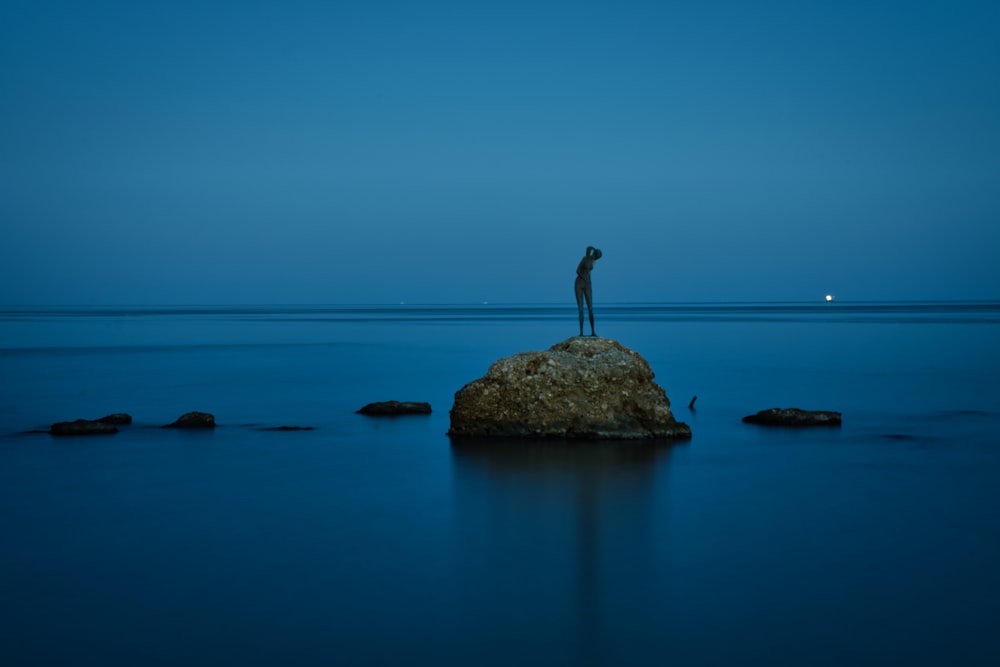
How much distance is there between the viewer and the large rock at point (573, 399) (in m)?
17.1

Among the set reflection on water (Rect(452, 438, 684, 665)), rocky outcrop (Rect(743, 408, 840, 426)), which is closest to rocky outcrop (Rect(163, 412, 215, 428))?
reflection on water (Rect(452, 438, 684, 665))

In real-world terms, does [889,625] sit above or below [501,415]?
below

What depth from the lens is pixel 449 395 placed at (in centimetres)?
2761

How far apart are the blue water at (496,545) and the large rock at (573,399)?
693 millimetres

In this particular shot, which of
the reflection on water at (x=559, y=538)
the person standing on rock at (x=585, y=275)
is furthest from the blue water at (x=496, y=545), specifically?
the person standing on rock at (x=585, y=275)

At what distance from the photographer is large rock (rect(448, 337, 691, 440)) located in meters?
17.1

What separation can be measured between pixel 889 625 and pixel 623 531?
147 inches

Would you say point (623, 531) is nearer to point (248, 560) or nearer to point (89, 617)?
point (248, 560)

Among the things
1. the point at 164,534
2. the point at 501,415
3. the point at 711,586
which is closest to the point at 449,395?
the point at 501,415

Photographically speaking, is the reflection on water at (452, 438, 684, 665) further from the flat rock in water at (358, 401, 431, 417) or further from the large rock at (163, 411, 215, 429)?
the large rock at (163, 411, 215, 429)

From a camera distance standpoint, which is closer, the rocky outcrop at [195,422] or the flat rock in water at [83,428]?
the flat rock in water at [83,428]

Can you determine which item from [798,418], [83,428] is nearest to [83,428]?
[83,428]

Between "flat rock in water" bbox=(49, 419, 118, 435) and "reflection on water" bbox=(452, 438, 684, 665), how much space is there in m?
7.68

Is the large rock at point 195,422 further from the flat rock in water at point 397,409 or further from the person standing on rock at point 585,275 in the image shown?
the person standing on rock at point 585,275
